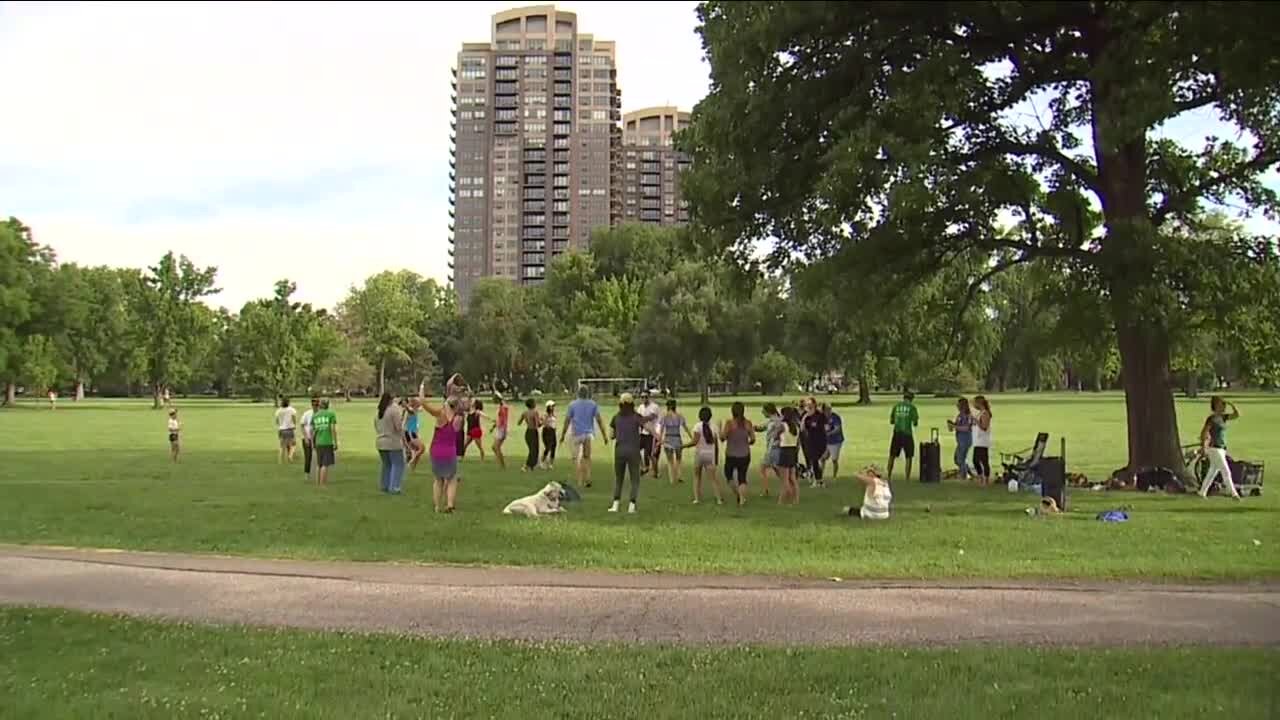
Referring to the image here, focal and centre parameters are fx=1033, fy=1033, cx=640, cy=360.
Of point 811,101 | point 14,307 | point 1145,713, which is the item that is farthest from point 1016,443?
point 14,307

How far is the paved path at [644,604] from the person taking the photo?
775 cm

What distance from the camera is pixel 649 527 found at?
45.3 feet

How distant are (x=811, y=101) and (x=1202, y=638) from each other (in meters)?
11.8

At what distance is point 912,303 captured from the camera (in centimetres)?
2283

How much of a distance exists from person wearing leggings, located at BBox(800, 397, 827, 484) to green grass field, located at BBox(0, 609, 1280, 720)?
42.6ft

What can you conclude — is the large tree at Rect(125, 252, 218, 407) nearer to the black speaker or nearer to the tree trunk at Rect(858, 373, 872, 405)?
the tree trunk at Rect(858, 373, 872, 405)

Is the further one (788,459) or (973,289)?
(973,289)

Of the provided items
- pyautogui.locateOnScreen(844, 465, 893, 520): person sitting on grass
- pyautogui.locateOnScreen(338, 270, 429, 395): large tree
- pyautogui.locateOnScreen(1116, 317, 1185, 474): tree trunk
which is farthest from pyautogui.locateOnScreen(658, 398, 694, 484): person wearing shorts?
pyautogui.locateOnScreen(338, 270, 429, 395): large tree

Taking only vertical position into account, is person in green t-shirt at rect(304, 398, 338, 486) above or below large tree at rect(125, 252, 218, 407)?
below

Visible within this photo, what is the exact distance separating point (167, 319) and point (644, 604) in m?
87.5

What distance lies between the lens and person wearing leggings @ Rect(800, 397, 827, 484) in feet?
65.9

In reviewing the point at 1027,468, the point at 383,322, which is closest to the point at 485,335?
the point at 383,322

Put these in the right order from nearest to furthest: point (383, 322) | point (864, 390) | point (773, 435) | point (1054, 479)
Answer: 1. point (1054, 479)
2. point (773, 435)
3. point (864, 390)
4. point (383, 322)

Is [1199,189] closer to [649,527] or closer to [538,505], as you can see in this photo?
[649,527]
